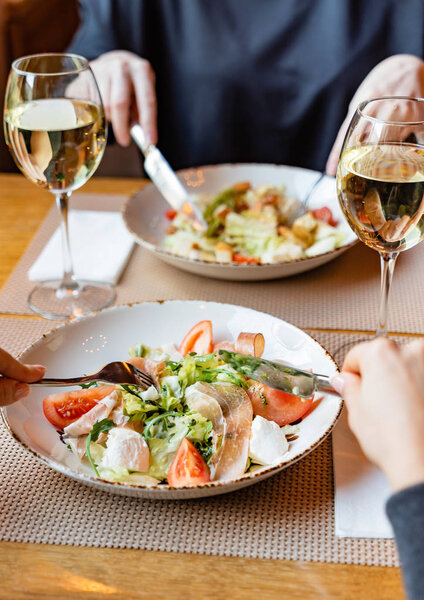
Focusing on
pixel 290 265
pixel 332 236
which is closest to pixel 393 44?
pixel 332 236

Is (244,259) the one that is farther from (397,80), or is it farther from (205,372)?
(397,80)

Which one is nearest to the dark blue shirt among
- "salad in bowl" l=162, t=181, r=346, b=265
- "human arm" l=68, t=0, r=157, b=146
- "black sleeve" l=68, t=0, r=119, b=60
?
"black sleeve" l=68, t=0, r=119, b=60

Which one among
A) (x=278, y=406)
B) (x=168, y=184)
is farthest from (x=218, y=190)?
(x=278, y=406)

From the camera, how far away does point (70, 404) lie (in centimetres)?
89

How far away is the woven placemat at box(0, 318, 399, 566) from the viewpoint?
2.46ft

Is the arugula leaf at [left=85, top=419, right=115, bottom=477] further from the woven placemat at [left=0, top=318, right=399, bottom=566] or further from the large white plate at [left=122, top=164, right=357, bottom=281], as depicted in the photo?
the large white plate at [left=122, top=164, right=357, bottom=281]

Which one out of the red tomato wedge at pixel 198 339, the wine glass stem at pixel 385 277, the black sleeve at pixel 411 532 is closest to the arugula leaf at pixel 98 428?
the red tomato wedge at pixel 198 339

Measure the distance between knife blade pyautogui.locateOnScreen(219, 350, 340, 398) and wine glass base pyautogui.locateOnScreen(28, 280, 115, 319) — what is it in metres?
0.49

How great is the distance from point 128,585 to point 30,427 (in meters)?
0.25

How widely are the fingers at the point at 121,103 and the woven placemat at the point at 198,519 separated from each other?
1015mm

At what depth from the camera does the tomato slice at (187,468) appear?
2.50ft

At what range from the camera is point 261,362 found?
0.84 m

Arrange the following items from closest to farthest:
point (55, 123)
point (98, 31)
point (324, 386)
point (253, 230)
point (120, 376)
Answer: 1. point (324, 386)
2. point (120, 376)
3. point (55, 123)
4. point (253, 230)
5. point (98, 31)

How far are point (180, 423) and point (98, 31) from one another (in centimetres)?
174
